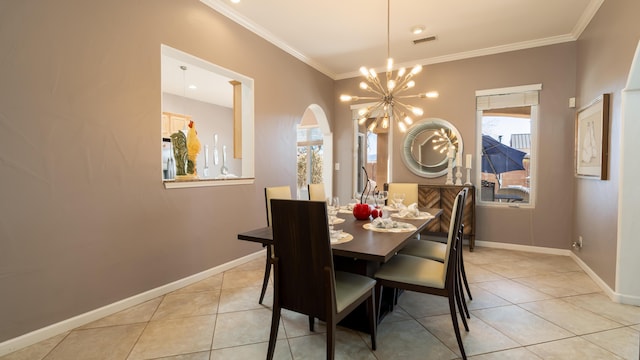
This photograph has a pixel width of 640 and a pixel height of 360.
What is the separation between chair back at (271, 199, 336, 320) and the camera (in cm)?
150

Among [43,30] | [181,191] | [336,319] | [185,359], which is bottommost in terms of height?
[185,359]

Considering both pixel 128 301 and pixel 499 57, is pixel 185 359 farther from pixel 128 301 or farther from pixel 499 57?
pixel 499 57

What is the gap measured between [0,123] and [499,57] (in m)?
5.27

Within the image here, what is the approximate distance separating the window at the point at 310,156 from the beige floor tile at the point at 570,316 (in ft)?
18.4

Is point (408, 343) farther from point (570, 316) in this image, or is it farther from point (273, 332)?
point (570, 316)

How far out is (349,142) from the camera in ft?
17.9

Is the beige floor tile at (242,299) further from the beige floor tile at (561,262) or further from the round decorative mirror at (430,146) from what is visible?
the beige floor tile at (561,262)

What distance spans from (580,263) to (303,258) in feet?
12.1

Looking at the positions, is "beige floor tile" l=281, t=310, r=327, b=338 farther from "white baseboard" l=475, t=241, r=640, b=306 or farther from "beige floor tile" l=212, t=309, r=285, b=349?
"white baseboard" l=475, t=241, r=640, b=306

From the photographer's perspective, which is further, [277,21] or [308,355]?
[277,21]

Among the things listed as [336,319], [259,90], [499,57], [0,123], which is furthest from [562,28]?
[0,123]

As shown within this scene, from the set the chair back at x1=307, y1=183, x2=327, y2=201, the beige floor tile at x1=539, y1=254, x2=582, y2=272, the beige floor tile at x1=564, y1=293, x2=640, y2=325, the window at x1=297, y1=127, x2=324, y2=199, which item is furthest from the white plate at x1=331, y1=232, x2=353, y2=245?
the window at x1=297, y1=127, x2=324, y2=199

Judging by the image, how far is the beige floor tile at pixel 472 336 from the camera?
76.0 inches

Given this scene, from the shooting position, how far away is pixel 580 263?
11.5ft
